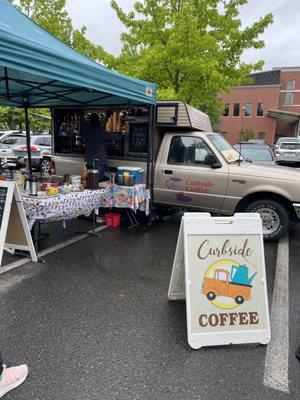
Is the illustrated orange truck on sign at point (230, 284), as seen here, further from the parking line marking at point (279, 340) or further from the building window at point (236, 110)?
the building window at point (236, 110)

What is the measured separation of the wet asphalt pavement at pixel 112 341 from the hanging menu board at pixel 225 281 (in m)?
0.15

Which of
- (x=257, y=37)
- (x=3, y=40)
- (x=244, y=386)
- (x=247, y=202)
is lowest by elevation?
(x=244, y=386)

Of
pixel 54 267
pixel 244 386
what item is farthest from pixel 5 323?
pixel 244 386

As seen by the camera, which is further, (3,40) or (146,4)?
(146,4)

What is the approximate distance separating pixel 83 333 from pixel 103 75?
3120mm

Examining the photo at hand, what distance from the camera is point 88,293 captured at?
376 centimetres

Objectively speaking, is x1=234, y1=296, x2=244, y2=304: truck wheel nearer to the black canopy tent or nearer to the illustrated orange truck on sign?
the illustrated orange truck on sign

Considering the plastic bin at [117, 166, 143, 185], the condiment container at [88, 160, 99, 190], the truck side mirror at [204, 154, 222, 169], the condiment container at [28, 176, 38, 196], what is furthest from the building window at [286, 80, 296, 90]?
the condiment container at [28, 176, 38, 196]

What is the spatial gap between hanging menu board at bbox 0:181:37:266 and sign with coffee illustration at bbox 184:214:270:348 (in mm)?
2158

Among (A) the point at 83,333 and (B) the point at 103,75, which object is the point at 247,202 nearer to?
(B) the point at 103,75

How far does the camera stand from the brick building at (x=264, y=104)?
41875 millimetres

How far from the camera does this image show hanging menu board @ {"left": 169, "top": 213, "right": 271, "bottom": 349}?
9.50ft

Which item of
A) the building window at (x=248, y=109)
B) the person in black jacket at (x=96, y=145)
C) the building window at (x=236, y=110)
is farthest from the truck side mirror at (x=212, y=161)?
the building window at (x=248, y=109)

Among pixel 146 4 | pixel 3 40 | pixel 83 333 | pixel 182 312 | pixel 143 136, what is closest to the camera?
pixel 3 40
